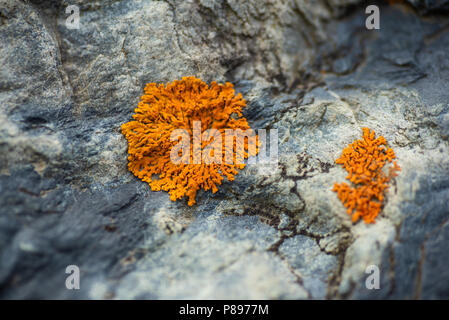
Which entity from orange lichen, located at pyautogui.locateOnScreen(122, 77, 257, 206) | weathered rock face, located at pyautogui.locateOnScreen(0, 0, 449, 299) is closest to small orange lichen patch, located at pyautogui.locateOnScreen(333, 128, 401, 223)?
weathered rock face, located at pyautogui.locateOnScreen(0, 0, 449, 299)

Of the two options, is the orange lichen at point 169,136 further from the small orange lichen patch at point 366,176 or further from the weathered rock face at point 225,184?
the small orange lichen patch at point 366,176

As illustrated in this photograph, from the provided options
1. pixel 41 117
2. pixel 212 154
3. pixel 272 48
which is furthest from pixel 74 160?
pixel 272 48

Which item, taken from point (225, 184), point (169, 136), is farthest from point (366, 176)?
point (169, 136)

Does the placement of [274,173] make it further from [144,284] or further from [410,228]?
[144,284]

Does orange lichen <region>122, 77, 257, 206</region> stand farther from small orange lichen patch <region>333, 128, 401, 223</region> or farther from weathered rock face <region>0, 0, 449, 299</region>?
small orange lichen patch <region>333, 128, 401, 223</region>

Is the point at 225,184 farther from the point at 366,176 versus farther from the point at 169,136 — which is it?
the point at 366,176

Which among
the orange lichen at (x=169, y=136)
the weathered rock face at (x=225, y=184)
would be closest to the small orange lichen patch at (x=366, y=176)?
the weathered rock face at (x=225, y=184)
